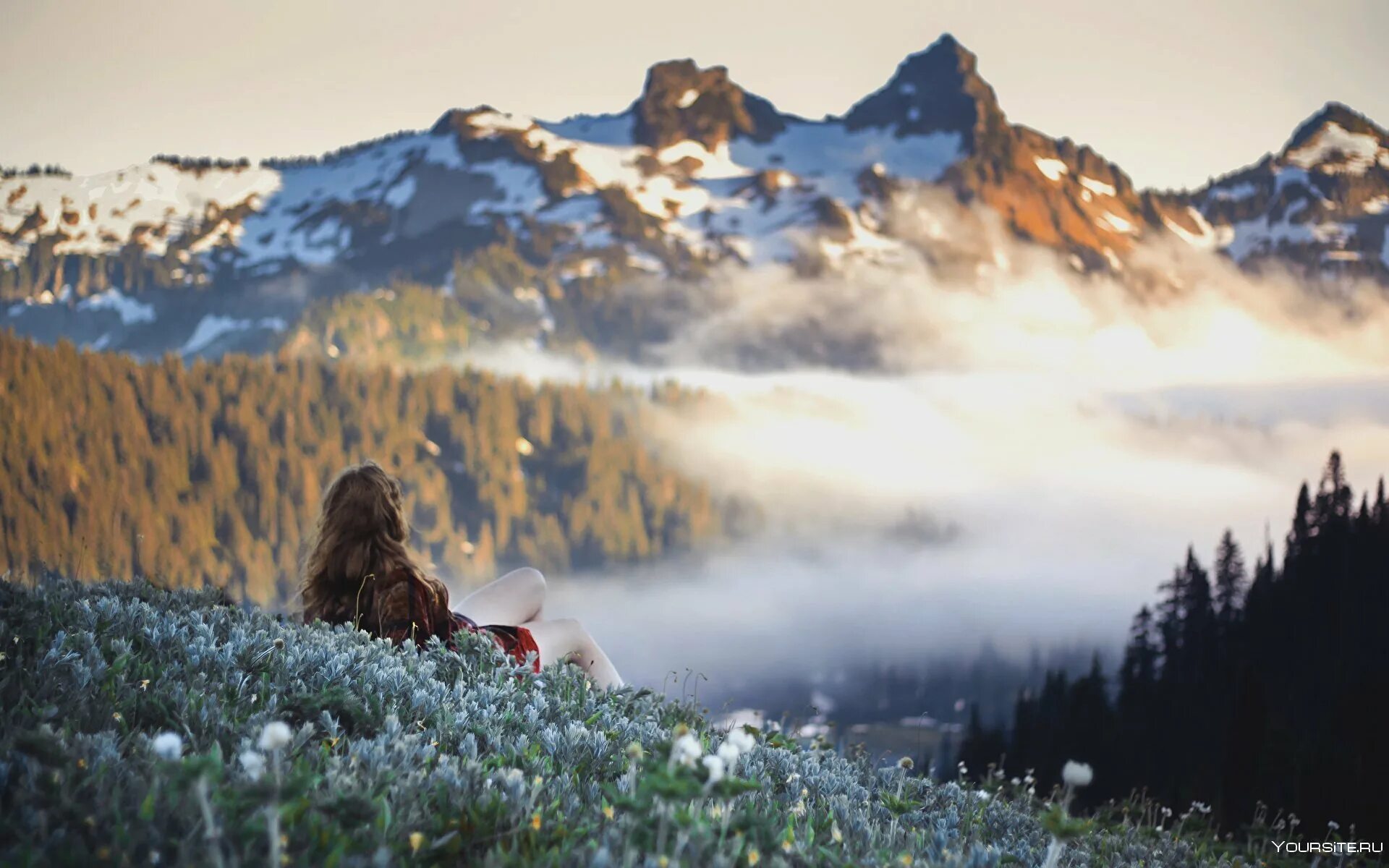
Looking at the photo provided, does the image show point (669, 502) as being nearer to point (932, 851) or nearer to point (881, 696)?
point (881, 696)

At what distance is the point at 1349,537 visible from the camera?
41.0 metres

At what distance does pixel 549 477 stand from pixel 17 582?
384 feet

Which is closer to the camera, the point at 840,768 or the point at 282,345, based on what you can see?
the point at 840,768

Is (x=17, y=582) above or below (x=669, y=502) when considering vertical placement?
above

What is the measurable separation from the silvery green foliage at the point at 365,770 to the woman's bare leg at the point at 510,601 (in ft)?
5.54

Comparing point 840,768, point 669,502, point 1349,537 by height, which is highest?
point 840,768

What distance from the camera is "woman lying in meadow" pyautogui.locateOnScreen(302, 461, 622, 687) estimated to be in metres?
5.86

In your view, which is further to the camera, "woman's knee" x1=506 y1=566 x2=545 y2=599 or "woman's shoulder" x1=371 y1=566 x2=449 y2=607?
"woman's knee" x1=506 y1=566 x2=545 y2=599

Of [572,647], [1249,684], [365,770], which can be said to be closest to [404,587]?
[572,647]

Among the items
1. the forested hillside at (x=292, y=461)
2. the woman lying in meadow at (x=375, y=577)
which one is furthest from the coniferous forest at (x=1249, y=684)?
the forested hillside at (x=292, y=461)

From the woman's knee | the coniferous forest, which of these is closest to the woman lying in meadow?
the woman's knee

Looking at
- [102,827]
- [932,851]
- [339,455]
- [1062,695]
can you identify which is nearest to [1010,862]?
[932,851]

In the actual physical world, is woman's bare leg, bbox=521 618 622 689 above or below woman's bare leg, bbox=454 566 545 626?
below

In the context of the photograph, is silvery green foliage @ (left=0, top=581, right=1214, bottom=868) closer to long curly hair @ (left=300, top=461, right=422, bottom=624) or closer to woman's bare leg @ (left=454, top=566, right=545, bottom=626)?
long curly hair @ (left=300, top=461, right=422, bottom=624)
